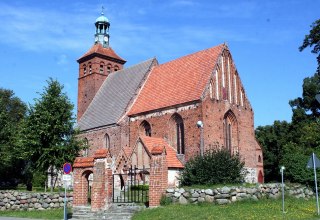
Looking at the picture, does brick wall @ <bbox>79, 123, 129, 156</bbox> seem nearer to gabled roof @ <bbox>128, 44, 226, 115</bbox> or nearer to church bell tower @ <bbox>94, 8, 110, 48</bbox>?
gabled roof @ <bbox>128, 44, 226, 115</bbox>

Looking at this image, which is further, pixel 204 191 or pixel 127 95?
pixel 127 95

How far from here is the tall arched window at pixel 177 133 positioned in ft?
93.1

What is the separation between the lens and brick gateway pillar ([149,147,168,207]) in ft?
53.4

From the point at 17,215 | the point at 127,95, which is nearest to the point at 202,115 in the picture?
the point at 127,95

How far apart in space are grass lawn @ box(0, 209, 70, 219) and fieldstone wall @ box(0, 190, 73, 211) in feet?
1.59

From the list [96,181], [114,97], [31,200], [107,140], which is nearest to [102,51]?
[114,97]

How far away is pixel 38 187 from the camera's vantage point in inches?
1444

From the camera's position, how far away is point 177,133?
28.9m

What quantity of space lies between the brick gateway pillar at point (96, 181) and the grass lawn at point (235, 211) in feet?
7.47

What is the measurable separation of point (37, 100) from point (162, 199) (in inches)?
542

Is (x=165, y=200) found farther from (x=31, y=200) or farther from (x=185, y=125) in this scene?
(x=185, y=125)

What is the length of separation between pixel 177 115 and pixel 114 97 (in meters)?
9.70

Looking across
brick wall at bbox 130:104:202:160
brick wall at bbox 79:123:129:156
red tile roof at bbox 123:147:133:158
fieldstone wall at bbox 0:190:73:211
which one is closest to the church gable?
brick wall at bbox 130:104:202:160

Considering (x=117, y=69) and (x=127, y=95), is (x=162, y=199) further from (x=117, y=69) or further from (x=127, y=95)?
(x=117, y=69)
